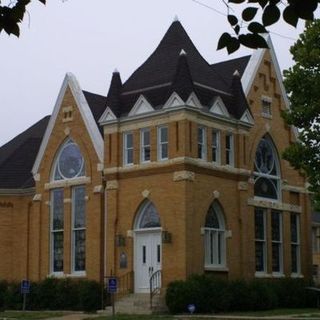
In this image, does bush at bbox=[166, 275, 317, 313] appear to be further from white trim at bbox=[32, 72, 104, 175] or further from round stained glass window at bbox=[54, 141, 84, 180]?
round stained glass window at bbox=[54, 141, 84, 180]

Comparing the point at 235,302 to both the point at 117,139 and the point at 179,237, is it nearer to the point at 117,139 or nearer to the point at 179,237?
the point at 179,237

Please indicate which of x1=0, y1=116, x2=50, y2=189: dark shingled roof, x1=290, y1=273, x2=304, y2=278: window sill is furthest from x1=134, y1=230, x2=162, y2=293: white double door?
x1=0, y1=116, x2=50, y2=189: dark shingled roof

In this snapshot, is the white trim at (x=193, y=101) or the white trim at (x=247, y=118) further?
the white trim at (x=247, y=118)

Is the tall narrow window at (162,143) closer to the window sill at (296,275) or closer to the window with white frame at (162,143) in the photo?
the window with white frame at (162,143)

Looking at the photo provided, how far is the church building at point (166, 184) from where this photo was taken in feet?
96.6

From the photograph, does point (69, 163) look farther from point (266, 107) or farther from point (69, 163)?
point (266, 107)

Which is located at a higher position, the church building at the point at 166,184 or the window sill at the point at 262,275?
the church building at the point at 166,184

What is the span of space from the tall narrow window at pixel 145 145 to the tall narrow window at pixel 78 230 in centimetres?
412

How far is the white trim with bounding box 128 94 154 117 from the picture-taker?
100 ft

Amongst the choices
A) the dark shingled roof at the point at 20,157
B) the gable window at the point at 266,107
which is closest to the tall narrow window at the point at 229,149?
the gable window at the point at 266,107

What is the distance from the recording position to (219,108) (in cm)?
3130

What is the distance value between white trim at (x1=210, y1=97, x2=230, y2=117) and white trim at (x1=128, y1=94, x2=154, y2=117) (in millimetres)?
2678

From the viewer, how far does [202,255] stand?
29266 millimetres

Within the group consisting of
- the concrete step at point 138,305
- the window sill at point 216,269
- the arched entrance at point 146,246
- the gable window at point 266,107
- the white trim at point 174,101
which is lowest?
the concrete step at point 138,305
